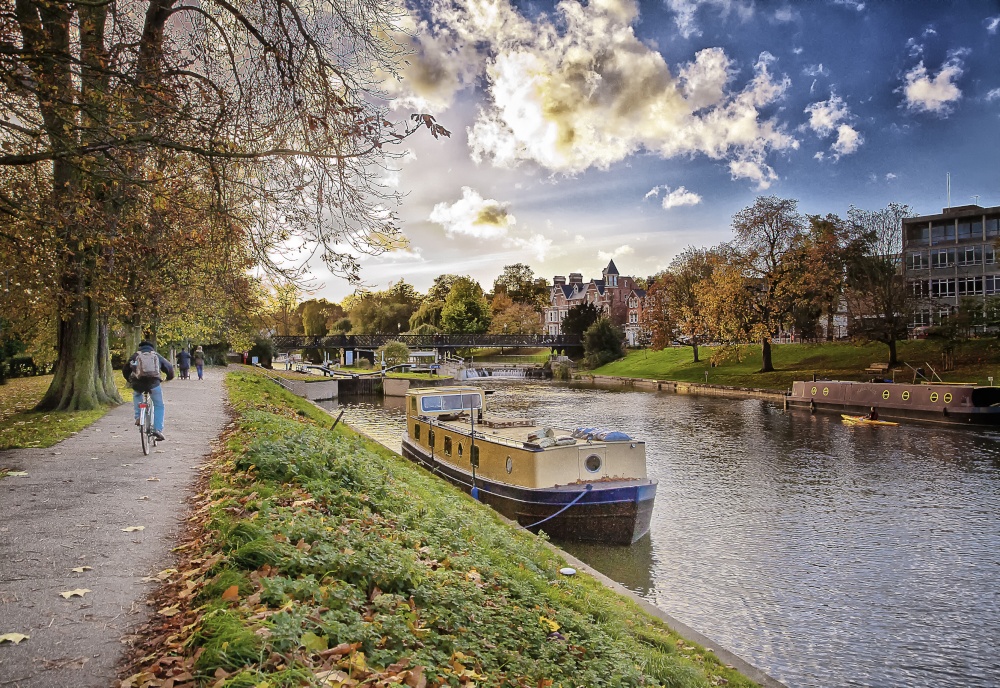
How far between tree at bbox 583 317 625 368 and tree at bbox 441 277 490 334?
34.7 m

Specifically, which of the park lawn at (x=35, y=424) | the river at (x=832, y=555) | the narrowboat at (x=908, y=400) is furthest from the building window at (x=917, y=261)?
the park lawn at (x=35, y=424)

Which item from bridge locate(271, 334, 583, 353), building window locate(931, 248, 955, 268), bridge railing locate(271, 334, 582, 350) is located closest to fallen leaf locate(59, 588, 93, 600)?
bridge railing locate(271, 334, 582, 350)

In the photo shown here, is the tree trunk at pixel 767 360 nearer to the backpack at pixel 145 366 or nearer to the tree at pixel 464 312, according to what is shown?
the backpack at pixel 145 366

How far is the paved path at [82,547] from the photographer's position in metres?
5.19

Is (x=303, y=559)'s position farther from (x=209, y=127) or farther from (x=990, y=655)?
(x=990, y=655)

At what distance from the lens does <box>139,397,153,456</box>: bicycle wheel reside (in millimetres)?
13375

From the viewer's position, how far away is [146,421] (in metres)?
13.6

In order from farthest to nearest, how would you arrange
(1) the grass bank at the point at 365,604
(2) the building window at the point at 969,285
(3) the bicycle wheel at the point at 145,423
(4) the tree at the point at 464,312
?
(4) the tree at the point at 464,312
(2) the building window at the point at 969,285
(3) the bicycle wheel at the point at 145,423
(1) the grass bank at the point at 365,604

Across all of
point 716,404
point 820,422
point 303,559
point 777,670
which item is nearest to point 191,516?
point 303,559

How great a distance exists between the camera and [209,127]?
9195mm

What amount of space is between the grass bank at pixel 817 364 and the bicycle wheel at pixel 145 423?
49610mm

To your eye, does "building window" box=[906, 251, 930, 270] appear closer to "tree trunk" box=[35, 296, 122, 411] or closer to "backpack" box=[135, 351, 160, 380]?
"tree trunk" box=[35, 296, 122, 411]

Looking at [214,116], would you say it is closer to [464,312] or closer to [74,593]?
[74,593]

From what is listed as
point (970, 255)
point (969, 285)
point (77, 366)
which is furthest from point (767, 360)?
point (77, 366)
